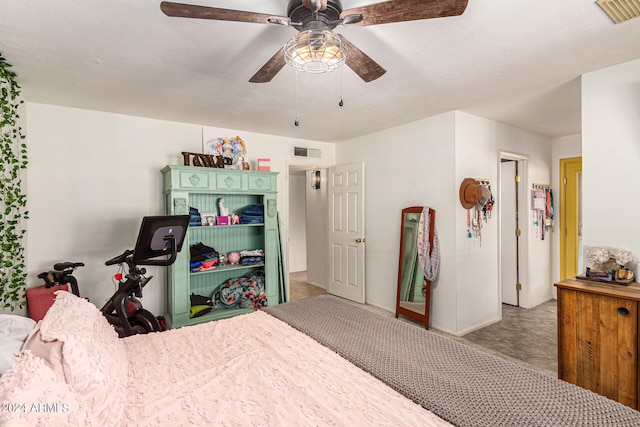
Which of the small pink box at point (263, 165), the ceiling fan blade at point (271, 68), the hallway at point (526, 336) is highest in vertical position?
the ceiling fan blade at point (271, 68)

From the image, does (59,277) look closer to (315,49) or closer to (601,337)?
(315,49)

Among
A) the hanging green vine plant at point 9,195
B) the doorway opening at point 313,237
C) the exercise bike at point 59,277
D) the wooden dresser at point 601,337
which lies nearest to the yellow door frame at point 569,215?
the wooden dresser at point 601,337

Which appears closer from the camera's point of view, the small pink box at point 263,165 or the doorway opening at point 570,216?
the small pink box at point 263,165

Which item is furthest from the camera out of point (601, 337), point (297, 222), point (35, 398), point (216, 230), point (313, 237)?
point (297, 222)

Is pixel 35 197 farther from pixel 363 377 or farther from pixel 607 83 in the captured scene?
pixel 607 83

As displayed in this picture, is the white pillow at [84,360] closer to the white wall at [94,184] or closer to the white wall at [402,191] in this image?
the white wall at [94,184]

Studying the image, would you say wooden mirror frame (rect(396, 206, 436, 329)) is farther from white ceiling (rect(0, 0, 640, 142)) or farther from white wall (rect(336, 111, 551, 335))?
white ceiling (rect(0, 0, 640, 142))

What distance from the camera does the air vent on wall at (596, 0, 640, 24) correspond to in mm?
1617

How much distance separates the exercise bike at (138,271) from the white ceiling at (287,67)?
47.8 inches

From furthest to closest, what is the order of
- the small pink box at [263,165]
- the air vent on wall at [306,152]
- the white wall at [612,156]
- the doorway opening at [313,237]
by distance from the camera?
the doorway opening at [313,237] < the air vent on wall at [306,152] < the small pink box at [263,165] < the white wall at [612,156]

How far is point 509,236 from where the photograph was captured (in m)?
4.54

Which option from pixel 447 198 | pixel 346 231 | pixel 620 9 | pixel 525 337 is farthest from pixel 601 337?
pixel 346 231

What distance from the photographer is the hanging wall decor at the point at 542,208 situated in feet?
14.4

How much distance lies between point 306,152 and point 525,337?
12.0 ft
